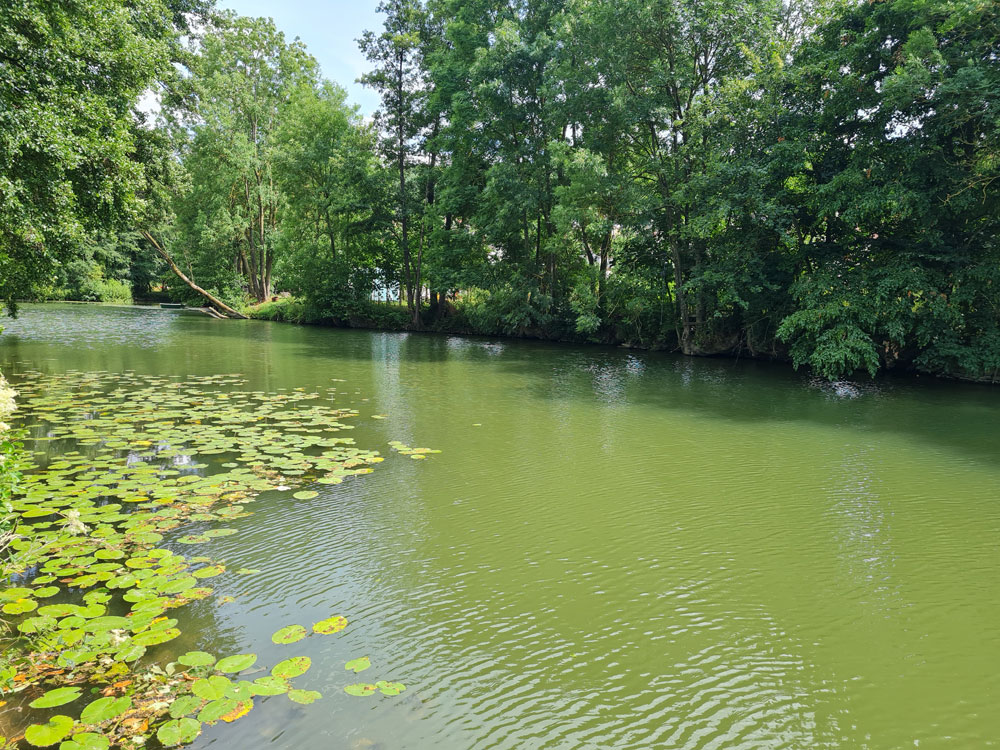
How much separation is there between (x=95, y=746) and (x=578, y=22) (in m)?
22.2

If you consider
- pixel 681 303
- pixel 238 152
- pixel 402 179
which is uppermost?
pixel 238 152

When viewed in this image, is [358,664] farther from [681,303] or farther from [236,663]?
[681,303]

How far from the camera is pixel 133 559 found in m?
3.68

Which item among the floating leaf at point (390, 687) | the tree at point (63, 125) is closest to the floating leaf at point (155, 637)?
the floating leaf at point (390, 687)

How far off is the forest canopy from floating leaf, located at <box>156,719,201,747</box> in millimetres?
8485

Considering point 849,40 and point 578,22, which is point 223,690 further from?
point 578,22

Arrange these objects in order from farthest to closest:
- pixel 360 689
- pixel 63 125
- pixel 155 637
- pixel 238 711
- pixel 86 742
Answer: pixel 63 125, pixel 155 637, pixel 360 689, pixel 238 711, pixel 86 742

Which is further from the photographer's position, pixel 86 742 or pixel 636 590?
pixel 636 590

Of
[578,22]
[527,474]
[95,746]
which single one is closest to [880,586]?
[527,474]

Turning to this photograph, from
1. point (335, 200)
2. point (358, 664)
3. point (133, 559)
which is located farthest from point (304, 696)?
point (335, 200)

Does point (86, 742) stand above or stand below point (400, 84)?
below

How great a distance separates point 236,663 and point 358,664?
58cm

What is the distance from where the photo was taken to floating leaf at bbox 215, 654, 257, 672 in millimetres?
2662

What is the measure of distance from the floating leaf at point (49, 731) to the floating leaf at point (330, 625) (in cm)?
111
